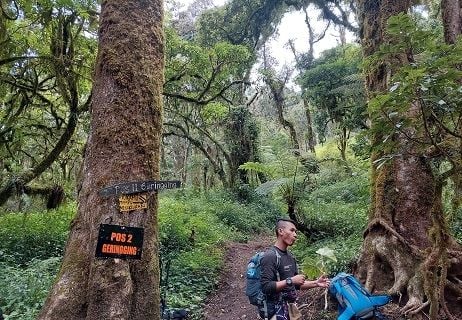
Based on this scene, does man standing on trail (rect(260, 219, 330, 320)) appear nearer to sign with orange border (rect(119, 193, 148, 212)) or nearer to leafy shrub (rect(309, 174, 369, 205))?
sign with orange border (rect(119, 193, 148, 212))

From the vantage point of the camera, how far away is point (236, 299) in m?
7.43

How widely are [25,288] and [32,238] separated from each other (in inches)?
124

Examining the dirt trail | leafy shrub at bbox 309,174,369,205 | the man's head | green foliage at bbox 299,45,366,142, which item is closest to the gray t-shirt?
the man's head

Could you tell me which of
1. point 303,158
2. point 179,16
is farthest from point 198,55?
point 179,16

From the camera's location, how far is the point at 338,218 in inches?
411

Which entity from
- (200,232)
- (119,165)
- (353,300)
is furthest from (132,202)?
(200,232)

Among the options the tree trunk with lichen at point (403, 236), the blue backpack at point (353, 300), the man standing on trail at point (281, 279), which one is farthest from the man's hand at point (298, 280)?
the tree trunk with lichen at point (403, 236)

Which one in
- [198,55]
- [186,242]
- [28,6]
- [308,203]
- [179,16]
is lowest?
[186,242]

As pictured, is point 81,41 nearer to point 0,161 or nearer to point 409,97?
point 0,161

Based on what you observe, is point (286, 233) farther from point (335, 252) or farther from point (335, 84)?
point (335, 84)

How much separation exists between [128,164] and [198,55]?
10.5 m

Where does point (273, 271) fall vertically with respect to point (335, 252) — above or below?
above

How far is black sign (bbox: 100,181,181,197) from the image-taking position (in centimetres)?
367

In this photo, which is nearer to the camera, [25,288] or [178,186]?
[178,186]
